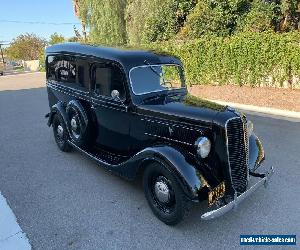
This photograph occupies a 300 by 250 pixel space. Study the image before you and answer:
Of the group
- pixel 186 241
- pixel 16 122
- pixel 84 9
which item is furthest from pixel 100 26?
pixel 186 241

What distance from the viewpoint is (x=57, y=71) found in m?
6.28

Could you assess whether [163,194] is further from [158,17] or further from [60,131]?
[158,17]

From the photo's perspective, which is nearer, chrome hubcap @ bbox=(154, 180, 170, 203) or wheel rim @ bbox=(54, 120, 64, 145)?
chrome hubcap @ bbox=(154, 180, 170, 203)

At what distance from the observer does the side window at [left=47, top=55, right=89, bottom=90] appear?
5277 mm

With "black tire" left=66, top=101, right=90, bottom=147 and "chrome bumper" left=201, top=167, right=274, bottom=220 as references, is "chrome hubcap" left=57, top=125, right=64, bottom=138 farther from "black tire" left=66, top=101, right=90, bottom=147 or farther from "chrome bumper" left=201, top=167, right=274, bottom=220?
"chrome bumper" left=201, top=167, right=274, bottom=220

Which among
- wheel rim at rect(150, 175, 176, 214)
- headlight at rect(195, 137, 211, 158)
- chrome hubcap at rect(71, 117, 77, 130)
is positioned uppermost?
headlight at rect(195, 137, 211, 158)

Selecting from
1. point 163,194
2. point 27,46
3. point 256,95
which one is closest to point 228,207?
point 163,194

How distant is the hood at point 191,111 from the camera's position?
3.60 meters

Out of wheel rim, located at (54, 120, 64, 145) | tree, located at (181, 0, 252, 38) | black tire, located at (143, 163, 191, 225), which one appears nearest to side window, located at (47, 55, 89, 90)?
wheel rim, located at (54, 120, 64, 145)

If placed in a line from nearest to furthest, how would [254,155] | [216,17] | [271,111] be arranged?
[254,155], [271,111], [216,17]

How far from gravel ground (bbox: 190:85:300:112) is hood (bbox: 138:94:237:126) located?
6108mm

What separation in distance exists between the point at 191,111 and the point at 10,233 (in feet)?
8.61

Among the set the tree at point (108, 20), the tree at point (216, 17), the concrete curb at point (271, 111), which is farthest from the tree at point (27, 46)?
the concrete curb at point (271, 111)

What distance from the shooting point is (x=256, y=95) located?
1118cm
